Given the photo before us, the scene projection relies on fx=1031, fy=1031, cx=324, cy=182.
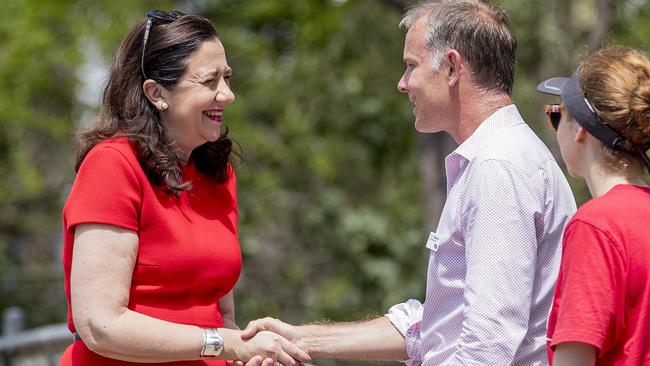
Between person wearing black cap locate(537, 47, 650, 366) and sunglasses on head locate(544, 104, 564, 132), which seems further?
sunglasses on head locate(544, 104, 564, 132)

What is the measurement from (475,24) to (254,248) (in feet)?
Result: 38.8

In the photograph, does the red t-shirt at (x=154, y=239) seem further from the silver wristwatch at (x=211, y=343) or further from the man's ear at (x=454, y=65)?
the man's ear at (x=454, y=65)

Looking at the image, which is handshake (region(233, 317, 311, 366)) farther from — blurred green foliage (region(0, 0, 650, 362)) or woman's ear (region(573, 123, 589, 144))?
blurred green foliage (region(0, 0, 650, 362))

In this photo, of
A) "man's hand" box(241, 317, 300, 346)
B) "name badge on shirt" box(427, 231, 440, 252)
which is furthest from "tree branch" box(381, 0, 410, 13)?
"name badge on shirt" box(427, 231, 440, 252)

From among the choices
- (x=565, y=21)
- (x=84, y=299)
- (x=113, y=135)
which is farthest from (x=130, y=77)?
(x=565, y=21)

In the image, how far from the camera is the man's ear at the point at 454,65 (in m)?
2.79

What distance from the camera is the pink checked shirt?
100 inches

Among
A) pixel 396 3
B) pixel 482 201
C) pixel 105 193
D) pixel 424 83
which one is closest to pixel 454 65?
pixel 424 83

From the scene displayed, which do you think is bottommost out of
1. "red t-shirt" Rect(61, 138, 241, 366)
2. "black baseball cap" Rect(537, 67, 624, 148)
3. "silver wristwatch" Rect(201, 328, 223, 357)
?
"silver wristwatch" Rect(201, 328, 223, 357)

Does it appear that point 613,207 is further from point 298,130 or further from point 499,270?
point 298,130

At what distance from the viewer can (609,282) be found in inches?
89.1

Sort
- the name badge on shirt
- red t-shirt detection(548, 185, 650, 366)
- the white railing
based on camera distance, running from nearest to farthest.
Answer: red t-shirt detection(548, 185, 650, 366) < the name badge on shirt < the white railing

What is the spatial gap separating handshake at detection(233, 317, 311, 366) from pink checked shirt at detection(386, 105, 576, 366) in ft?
1.55

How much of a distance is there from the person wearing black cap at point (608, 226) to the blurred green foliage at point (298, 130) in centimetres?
823
